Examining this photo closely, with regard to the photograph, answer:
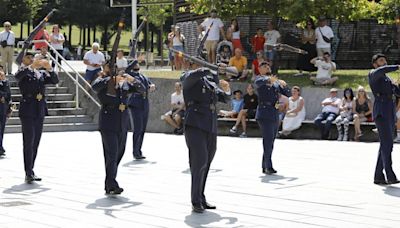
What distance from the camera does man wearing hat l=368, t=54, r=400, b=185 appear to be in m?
13.9

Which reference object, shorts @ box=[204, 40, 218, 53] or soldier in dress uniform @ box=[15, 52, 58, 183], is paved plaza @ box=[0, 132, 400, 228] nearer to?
soldier in dress uniform @ box=[15, 52, 58, 183]

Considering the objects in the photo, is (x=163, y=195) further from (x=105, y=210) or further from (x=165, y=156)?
(x=165, y=156)

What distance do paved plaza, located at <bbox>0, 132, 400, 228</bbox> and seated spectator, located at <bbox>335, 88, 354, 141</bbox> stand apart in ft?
2.76

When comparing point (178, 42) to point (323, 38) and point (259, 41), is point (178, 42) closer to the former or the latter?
point (259, 41)

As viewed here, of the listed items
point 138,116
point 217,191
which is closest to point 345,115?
point 138,116

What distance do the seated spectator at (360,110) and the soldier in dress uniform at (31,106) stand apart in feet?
27.1

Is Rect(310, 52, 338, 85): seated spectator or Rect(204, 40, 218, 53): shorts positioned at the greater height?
Rect(204, 40, 218, 53): shorts

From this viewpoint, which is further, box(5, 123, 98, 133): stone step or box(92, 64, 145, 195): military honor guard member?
box(5, 123, 98, 133): stone step

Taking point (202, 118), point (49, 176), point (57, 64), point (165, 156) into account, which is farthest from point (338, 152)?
point (57, 64)

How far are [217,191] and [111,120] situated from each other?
1.86m

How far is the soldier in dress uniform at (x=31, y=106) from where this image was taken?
1478 cm

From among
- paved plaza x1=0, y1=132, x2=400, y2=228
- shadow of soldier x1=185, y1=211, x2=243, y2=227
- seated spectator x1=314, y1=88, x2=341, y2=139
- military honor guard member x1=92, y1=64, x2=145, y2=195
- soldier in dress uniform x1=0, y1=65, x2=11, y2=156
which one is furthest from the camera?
seated spectator x1=314, y1=88, x2=341, y2=139

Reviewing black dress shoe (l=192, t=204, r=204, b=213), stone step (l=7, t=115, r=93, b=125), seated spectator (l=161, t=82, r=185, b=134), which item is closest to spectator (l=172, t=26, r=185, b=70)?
stone step (l=7, t=115, r=93, b=125)

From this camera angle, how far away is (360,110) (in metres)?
21.1
